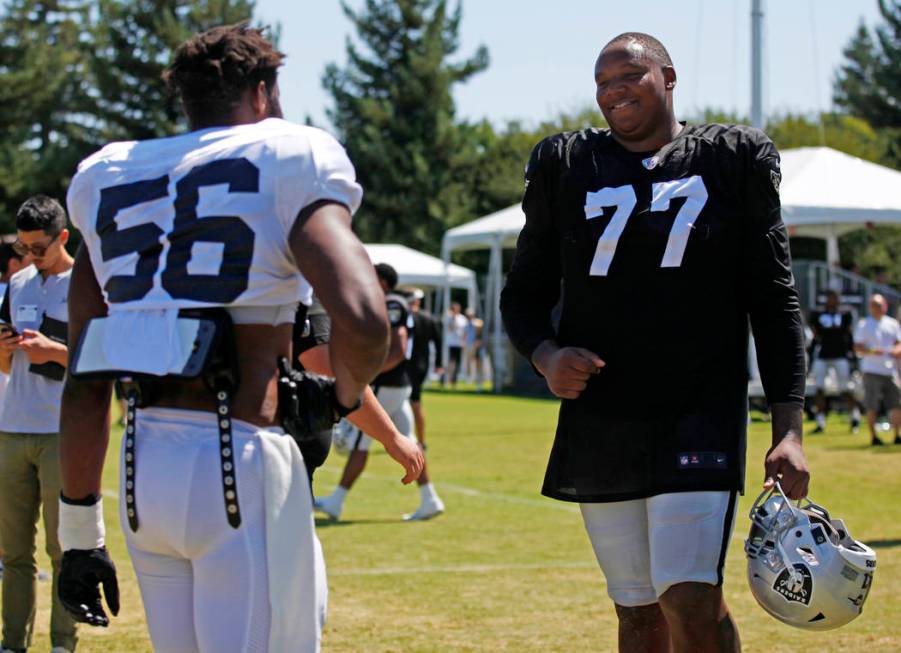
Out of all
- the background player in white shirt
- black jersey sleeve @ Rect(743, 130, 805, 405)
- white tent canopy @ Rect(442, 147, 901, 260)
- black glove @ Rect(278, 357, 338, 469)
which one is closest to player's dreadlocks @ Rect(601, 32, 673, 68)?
black jersey sleeve @ Rect(743, 130, 805, 405)

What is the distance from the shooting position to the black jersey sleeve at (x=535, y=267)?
437 cm

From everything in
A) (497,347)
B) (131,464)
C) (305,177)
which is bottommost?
(497,347)

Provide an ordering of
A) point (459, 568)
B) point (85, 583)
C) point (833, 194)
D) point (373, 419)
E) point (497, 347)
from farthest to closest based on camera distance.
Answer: point (497, 347)
point (833, 194)
point (459, 568)
point (373, 419)
point (85, 583)

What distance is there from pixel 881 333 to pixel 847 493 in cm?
541

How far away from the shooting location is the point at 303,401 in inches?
121

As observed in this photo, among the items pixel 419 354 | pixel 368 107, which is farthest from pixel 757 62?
pixel 368 107

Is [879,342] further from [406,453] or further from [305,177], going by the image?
Answer: [305,177]

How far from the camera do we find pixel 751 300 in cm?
417

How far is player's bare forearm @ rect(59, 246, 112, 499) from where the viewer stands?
325 cm

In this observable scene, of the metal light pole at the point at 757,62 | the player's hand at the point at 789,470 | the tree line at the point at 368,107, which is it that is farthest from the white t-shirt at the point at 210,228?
the tree line at the point at 368,107

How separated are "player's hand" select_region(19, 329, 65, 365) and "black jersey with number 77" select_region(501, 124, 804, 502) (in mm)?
3137

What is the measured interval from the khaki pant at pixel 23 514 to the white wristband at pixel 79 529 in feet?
10.7

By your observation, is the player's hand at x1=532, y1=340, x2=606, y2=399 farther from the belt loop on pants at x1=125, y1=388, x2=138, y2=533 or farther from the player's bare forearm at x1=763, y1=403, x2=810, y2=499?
the belt loop on pants at x1=125, y1=388, x2=138, y2=533

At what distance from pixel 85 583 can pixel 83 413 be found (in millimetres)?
411
